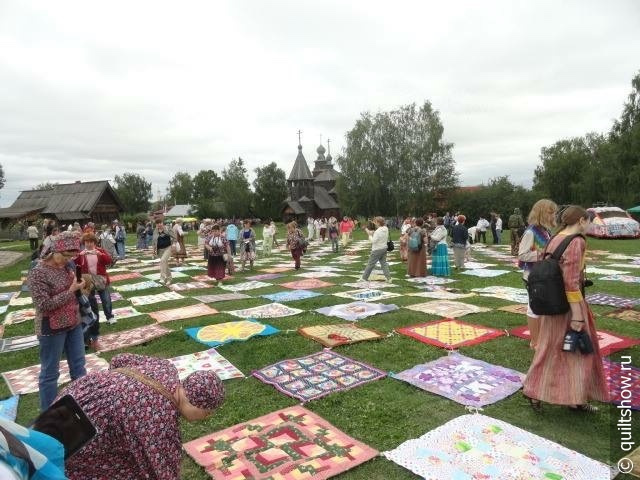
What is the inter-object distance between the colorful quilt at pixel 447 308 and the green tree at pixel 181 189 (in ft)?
371

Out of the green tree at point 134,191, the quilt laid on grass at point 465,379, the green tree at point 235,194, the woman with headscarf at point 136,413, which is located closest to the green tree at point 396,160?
the green tree at point 235,194

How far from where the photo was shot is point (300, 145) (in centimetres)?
8294

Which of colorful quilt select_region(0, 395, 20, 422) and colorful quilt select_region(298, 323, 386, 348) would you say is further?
colorful quilt select_region(298, 323, 386, 348)

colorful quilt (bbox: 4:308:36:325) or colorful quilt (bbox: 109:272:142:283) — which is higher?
colorful quilt (bbox: 109:272:142:283)

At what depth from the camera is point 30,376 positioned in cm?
615

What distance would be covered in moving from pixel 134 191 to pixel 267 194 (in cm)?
4006

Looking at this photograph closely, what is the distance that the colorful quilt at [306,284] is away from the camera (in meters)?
12.4

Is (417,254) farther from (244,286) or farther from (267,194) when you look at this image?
(267,194)

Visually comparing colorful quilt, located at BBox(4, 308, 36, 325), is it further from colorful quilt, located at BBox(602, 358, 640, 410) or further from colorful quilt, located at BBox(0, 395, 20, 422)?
colorful quilt, located at BBox(602, 358, 640, 410)

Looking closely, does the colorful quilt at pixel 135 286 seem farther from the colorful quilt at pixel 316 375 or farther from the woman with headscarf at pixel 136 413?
the woman with headscarf at pixel 136 413

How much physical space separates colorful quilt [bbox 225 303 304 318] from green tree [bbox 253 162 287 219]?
7041 centimetres

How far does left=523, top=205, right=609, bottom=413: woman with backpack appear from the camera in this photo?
4.00m

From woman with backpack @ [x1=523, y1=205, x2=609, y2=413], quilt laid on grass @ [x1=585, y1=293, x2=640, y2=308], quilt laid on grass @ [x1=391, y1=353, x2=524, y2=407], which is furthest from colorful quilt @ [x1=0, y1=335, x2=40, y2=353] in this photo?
quilt laid on grass @ [x1=585, y1=293, x2=640, y2=308]

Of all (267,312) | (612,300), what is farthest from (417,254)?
(267,312)
